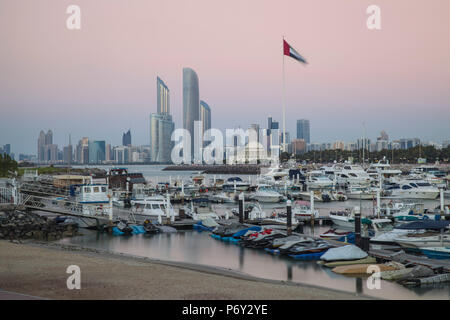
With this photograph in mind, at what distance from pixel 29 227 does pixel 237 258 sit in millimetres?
14027

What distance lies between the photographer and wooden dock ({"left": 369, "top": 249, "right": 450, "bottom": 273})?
1861cm

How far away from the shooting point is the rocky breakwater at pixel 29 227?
94.2ft

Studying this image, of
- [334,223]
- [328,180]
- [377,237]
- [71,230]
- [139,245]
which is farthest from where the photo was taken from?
[328,180]

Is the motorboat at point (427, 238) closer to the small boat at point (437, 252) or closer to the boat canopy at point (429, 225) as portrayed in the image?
the boat canopy at point (429, 225)

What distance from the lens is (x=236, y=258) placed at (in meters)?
23.9

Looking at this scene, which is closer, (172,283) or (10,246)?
(172,283)

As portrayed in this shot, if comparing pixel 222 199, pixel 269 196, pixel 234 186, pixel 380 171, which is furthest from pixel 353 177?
pixel 222 199

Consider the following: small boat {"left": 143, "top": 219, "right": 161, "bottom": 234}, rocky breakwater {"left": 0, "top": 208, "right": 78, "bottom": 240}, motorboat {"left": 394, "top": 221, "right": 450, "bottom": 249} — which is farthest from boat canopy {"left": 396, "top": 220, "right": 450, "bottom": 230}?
rocky breakwater {"left": 0, "top": 208, "right": 78, "bottom": 240}

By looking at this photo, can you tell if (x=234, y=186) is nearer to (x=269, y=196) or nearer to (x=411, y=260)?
(x=269, y=196)
